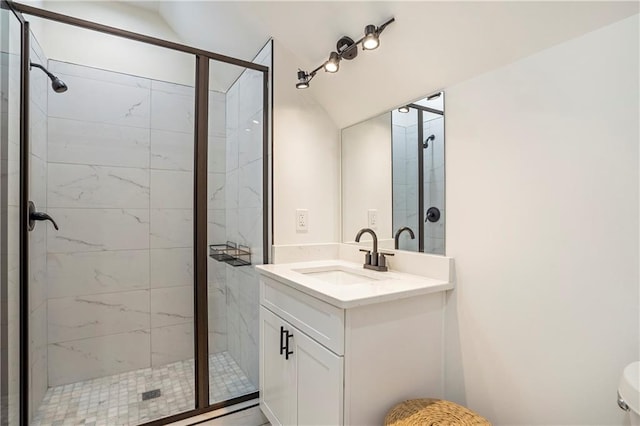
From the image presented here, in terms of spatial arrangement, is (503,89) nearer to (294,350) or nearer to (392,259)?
(392,259)

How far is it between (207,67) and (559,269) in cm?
195

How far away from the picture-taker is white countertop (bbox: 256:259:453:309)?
1169mm

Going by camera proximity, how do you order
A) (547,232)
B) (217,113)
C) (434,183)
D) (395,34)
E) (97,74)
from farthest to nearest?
(97,74)
(217,113)
(434,183)
(395,34)
(547,232)

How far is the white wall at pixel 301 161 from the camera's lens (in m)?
1.92

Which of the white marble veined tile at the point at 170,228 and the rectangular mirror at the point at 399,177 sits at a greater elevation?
the rectangular mirror at the point at 399,177

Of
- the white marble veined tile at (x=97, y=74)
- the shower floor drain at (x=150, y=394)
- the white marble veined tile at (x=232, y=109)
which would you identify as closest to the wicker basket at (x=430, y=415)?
the shower floor drain at (x=150, y=394)

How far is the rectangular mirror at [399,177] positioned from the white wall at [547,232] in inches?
3.2

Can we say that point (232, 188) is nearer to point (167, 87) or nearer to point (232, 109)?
point (232, 109)

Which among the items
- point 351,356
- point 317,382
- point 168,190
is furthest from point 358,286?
point 168,190

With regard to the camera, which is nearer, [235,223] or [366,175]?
[366,175]

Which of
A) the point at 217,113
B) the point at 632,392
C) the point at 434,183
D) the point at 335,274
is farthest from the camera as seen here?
the point at 217,113

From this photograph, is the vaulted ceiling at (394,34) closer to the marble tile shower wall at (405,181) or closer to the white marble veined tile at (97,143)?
the marble tile shower wall at (405,181)

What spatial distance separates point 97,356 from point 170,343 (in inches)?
17.8

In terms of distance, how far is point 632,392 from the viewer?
771 millimetres
